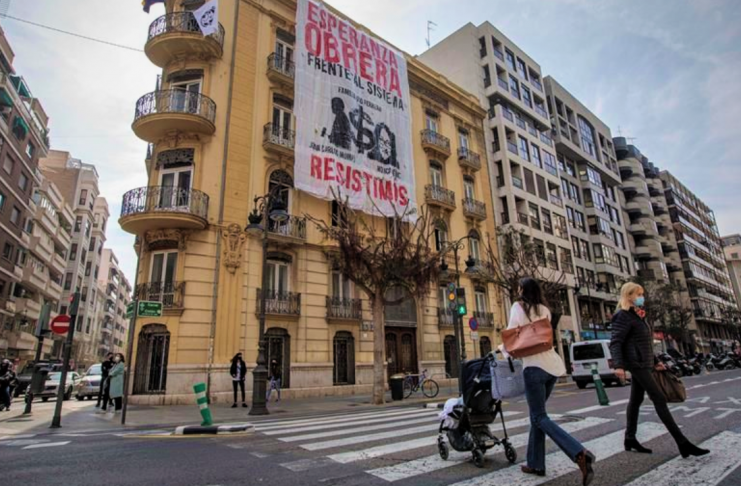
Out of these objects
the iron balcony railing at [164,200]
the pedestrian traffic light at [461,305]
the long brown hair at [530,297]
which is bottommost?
the long brown hair at [530,297]

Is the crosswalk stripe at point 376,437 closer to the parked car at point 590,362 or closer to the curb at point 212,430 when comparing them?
the curb at point 212,430

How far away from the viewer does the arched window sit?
19812 mm

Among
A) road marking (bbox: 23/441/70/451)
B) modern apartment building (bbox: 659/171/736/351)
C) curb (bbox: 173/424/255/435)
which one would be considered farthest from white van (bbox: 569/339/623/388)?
modern apartment building (bbox: 659/171/736/351)

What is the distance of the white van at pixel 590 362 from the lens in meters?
18.0

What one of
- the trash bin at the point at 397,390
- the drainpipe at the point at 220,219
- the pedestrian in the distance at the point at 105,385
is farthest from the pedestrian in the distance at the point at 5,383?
the trash bin at the point at 397,390

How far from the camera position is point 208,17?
17984 mm

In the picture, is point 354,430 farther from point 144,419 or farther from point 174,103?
point 174,103

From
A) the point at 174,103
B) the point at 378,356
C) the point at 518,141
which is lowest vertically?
the point at 378,356

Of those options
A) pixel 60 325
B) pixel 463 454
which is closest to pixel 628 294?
pixel 463 454

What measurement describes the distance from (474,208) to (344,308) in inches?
504

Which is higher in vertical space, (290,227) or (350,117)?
(350,117)

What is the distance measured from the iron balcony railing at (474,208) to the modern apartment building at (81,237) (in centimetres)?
5152

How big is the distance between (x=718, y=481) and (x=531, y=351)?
1.70 m

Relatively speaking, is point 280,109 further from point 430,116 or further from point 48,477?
point 48,477
